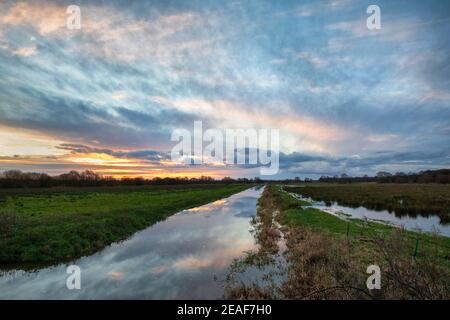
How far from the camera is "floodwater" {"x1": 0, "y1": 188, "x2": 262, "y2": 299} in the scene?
8.98 metres

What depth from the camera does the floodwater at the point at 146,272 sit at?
8977 millimetres

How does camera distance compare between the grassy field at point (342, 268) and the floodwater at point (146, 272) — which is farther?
the floodwater at point (146, 272)

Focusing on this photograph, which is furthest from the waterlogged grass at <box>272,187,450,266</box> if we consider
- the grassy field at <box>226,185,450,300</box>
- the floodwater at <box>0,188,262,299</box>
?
the floodwater at <box>0,188,262,299</box>

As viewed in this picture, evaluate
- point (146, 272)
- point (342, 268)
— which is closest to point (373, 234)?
point (342, 268)

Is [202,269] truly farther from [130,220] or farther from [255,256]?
[130,220]

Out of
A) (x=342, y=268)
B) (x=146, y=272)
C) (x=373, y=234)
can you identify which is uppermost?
(x=342, y=268)

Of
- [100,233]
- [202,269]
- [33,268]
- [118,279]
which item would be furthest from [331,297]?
[100,233]

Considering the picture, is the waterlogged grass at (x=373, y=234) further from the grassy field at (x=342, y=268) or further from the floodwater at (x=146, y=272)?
the floodwater at (x=146, y=272)

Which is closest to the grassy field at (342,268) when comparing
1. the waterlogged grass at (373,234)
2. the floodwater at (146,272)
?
the waterlogged grass at (373,234)

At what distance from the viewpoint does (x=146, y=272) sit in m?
11.0

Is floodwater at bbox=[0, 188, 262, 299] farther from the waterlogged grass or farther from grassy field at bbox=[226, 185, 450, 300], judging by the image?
the waterlogged grass

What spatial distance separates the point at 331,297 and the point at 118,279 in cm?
773

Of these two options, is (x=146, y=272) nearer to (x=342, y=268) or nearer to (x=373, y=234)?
(x=342, y=268)

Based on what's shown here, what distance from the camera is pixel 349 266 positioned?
9906mm
